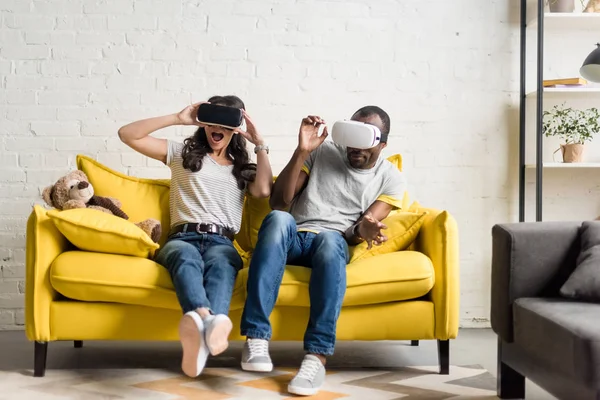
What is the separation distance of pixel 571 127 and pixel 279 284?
1838 mm

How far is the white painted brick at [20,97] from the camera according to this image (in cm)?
361

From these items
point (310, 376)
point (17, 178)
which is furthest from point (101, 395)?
point (17, 178)

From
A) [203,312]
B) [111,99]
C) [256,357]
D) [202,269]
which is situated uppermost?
[111,99]

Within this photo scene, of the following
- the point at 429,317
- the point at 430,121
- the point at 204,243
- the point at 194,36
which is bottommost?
the point at 429,317

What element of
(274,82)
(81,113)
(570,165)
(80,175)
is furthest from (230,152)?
(570,165)

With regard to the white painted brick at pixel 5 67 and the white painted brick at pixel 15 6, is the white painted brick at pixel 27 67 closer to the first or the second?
the white painted brick at pixel 5 67

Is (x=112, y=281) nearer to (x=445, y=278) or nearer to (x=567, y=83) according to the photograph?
(x=445, y=278)

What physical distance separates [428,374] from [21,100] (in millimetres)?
2201

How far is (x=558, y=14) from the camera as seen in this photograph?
3.56 metres

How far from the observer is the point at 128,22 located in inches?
143

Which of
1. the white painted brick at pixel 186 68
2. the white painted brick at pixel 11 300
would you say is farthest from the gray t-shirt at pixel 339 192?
the white painted brick at pixel 11 300

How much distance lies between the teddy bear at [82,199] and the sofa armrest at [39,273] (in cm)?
32

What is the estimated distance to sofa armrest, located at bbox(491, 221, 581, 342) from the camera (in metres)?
2.29

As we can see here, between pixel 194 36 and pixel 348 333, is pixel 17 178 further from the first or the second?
pixel 348 333
